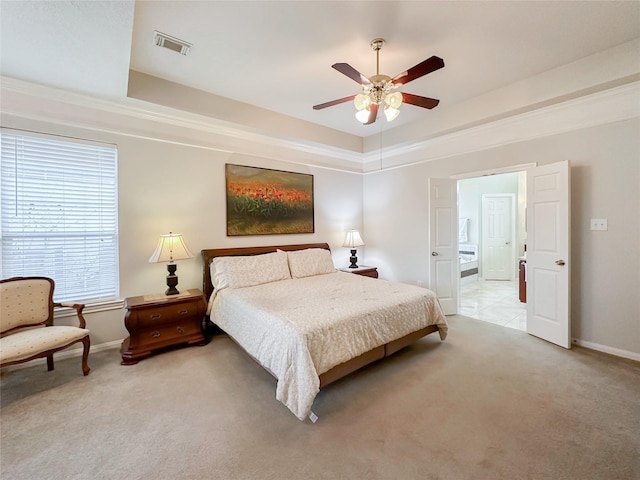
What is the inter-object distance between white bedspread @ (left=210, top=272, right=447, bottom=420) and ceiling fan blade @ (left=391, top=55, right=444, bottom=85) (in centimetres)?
192

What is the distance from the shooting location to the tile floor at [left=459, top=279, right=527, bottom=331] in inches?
156

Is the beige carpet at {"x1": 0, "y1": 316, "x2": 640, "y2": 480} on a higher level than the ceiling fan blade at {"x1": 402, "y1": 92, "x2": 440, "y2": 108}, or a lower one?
lower

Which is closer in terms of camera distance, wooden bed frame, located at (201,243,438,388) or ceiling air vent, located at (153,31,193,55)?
wooden bed frame, located at (201,243,438,388)

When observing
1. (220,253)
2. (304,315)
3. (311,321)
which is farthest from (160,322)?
(311,321)

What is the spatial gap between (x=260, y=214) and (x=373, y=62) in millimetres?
2448

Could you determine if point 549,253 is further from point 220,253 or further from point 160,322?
point 160,322

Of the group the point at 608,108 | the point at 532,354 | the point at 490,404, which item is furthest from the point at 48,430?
the point at 608,108

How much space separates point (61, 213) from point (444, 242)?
4.86 meters

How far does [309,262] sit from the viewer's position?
13.5 feet

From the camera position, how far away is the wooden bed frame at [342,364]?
2194mm

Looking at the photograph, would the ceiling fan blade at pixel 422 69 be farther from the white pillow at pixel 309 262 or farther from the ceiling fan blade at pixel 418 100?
the white pillow at pixel 309 262

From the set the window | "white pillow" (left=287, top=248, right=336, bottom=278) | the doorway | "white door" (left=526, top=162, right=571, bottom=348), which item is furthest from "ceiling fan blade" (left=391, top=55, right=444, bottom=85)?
the doorway

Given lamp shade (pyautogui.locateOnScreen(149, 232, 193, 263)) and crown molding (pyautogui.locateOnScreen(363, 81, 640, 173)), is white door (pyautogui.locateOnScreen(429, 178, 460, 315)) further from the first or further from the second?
lamp shade (pyautogui.locateOnScreen(149, 232, 193, 263))

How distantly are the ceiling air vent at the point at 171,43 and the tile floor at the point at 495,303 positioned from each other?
4844mm
